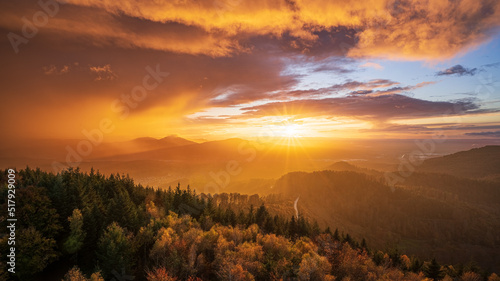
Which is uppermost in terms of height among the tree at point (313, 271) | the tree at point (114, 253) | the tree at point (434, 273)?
the tree at point (114, 253)

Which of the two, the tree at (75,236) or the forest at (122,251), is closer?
the forest at (122,251)

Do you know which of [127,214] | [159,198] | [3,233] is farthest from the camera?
[159,198]

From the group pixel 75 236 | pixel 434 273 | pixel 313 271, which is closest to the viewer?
pixel 75 236


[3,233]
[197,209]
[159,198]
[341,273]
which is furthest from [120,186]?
[341,273]

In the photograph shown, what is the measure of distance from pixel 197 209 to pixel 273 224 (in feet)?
117

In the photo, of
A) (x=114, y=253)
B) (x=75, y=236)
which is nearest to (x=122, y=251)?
(x=114, y=253)

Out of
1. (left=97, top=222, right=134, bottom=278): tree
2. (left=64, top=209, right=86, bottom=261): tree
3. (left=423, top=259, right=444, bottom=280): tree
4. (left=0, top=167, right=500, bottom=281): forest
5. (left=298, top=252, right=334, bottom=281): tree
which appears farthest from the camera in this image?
(left=423, top=259, right=444, bottom=280): tree

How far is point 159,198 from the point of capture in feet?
388

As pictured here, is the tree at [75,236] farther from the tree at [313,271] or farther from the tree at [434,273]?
the tree at [434,273]

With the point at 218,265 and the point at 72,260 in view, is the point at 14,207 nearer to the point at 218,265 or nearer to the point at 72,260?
the point at 72,260

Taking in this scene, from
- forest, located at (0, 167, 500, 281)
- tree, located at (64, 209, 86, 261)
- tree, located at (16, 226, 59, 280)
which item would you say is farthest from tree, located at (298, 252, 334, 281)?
tree, located at (16, 226, 59, 280)

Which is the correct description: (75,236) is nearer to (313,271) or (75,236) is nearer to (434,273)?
(313,271)

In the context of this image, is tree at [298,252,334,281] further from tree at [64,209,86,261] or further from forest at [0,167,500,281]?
tree at [64,209,86,261]

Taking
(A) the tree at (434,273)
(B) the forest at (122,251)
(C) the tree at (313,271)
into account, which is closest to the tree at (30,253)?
(B) the forest at (122,251)
